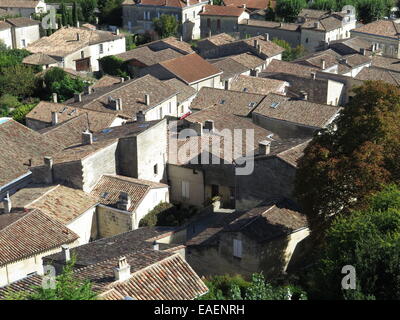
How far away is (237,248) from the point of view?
2539 centimetres

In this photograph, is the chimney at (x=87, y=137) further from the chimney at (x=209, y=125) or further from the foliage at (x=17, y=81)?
the foliage at (x=17, y=81)

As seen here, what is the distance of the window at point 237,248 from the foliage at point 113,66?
38554 millimetres

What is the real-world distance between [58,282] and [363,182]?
12593mm

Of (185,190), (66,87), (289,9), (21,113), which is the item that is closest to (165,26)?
(289,9)

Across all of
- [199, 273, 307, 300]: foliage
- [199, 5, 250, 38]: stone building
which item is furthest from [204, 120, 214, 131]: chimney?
[199, 5, 250, 38]: stone building

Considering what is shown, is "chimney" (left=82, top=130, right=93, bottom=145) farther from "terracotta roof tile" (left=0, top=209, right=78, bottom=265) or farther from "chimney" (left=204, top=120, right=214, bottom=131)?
"chimney" (left=204, top=120, right=214, bottom=131)

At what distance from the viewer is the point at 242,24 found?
258ft

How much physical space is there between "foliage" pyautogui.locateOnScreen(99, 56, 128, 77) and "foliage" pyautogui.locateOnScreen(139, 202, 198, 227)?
98.9ft

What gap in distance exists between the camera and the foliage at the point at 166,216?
31.4 meters

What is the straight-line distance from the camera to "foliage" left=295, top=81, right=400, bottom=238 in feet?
78.9

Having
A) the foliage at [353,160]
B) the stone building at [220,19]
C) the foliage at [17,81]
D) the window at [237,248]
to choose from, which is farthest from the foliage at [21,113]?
the stone building at [220,19]

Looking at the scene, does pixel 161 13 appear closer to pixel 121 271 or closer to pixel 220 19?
pixel 220 19
